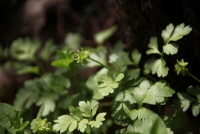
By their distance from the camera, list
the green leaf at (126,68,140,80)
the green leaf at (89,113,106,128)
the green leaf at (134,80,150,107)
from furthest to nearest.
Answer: the green leaf at (126,68,140,80), the green leaf at (134,80,150,107), the green leaf at (89,113,106,128)

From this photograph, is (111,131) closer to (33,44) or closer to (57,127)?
(57,127)

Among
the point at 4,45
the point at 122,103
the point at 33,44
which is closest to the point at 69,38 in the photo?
the point at 33,44

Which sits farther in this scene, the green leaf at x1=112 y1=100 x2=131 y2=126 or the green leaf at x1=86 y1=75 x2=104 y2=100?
the green leaf at x1=86 y1=75 x2=104 y2=100

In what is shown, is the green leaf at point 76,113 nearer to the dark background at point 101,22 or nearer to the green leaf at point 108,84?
the green leaf at point 108,84

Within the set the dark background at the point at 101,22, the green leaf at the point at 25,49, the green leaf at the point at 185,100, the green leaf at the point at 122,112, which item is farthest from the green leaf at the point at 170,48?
the green leaf at the point at 25,49

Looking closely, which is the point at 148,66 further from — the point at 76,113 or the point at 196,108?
the point at 76,113

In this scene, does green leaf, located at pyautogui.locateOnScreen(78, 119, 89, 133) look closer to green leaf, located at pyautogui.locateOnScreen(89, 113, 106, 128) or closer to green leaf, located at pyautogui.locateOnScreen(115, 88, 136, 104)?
green leaf, located at pyautogui.locateOnScreen(89, 113, 106, 128)

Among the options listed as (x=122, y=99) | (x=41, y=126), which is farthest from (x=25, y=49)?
(x=122, y=99)

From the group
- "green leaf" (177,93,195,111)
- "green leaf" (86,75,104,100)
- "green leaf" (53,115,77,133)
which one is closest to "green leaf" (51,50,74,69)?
"green leaf" (86,75,104,100)
